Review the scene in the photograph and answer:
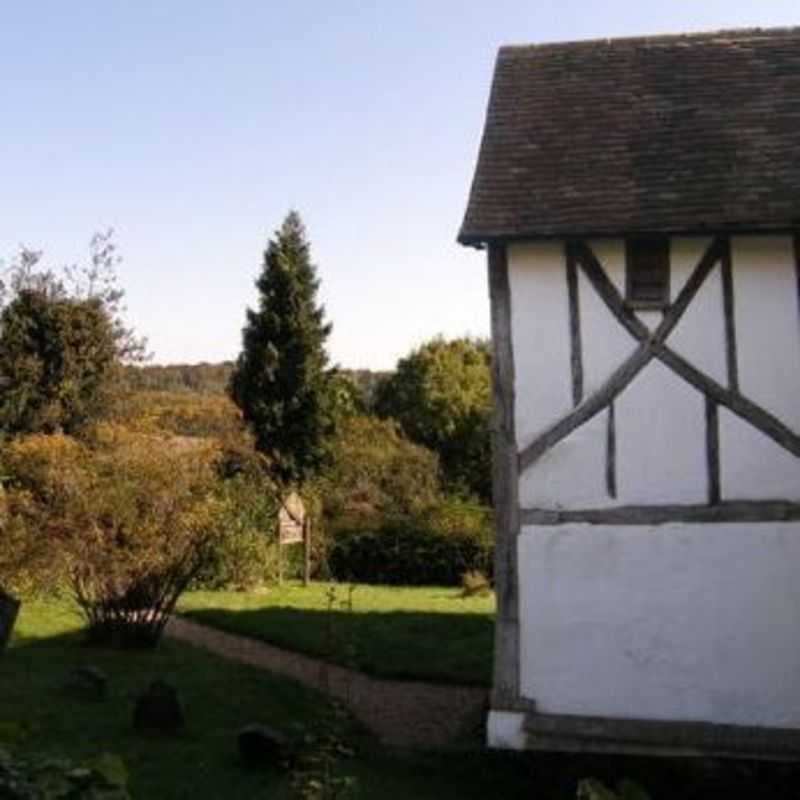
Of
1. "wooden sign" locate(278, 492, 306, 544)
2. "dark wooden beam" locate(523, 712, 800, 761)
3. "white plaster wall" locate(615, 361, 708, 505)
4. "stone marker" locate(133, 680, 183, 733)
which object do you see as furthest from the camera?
"wooden sign" locate(278, 492, 306, 544)

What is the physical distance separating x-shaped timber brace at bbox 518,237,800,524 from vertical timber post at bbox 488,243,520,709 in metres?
0.11

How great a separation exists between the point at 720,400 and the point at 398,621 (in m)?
8.29

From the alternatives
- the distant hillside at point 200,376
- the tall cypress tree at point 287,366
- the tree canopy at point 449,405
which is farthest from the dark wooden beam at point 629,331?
the distant hillside at point 200,376

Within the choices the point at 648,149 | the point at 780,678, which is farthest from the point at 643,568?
the point at 648,149

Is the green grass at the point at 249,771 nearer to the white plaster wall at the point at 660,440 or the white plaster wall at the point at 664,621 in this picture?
the white plaster wall at the point at 664,621

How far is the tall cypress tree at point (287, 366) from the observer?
94.4ft

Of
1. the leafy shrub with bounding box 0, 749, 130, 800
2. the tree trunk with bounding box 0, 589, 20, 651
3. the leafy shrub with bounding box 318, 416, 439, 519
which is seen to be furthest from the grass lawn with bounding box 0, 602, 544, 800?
the leafy shrub with bounding box 318, 416, 439, 519

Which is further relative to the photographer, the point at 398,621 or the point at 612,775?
the point at 398,621

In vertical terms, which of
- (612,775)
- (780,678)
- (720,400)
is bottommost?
(612,775)

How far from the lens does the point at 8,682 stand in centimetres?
1069

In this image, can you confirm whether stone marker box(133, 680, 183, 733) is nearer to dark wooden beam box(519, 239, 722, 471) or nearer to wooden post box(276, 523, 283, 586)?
dark wooden beam box(519, 239, 722, 471)

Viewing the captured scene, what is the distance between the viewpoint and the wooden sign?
21.1 metres

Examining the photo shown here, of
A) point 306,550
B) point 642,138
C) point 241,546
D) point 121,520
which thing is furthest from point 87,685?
point 306,550

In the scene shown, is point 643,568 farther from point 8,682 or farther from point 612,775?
point 8,682
